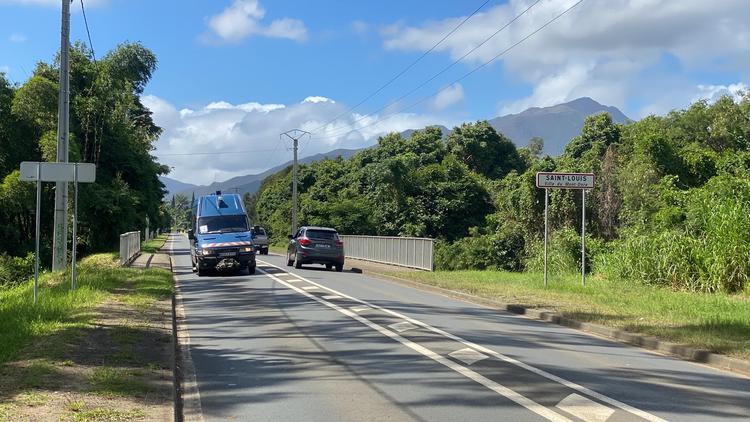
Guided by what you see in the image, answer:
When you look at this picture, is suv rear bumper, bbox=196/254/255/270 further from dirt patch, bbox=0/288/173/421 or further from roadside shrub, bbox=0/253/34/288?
dirt patch, bbox=0/288/173/421

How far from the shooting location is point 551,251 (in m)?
27.0

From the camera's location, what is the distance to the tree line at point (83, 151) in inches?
1353

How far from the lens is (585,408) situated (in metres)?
6.27

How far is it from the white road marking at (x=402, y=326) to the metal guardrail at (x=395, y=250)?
15.3m

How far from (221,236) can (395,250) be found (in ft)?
33.3

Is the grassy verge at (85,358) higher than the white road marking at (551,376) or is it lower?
higher

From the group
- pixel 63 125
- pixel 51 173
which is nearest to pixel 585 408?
pixel 51 173

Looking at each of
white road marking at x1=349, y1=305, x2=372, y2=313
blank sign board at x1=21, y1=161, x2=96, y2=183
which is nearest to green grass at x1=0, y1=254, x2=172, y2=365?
blank sign board at x1=21, y1=161, x2=96, y2=183

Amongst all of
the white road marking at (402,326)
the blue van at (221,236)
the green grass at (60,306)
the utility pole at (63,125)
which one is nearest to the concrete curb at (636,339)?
the white road marking at (402,326)

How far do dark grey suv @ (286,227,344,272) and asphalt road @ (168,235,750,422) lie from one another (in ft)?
44.5

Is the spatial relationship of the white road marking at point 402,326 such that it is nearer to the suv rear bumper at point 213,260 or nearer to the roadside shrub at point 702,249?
the roadside shrub at point 702,249

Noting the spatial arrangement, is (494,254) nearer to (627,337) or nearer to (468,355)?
(627,337)

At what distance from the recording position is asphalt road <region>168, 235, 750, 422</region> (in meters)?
6.23

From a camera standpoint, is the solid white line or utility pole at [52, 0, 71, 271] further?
utility pole at [52, 0, 71, 271]
